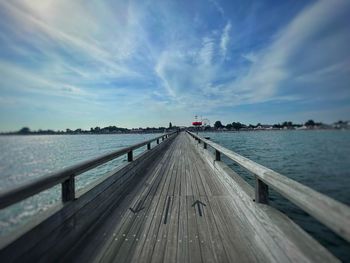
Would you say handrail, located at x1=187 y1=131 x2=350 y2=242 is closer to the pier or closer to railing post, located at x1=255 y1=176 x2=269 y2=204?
the pier

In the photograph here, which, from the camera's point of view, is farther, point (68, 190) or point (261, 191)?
point (68, 190)

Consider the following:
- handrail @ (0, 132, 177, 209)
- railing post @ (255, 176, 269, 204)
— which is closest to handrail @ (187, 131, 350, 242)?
railing post @ (255, 176, 269, 204)

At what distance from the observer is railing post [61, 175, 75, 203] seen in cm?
274

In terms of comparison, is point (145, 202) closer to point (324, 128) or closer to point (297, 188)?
point (297, 188)

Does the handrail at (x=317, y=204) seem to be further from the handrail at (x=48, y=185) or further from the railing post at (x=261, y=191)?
the handrail at (x=48, y=185)

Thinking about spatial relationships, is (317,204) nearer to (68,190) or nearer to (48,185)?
(48,185)

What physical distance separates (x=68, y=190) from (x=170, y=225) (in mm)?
1548

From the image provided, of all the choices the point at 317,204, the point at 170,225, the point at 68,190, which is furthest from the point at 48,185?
the point at 317,204

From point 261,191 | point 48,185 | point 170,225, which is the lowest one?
point 170,225

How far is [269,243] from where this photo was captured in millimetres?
2115

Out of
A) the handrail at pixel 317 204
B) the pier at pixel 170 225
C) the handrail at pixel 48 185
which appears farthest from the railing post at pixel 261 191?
→ the handrail at pixel 48 185

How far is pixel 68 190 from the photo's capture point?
2.79 metres

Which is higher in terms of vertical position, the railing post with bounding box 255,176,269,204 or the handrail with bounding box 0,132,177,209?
the handrail with bounding box 0,132,177,209

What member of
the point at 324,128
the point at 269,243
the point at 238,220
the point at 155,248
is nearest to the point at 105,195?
the point at 155,248
